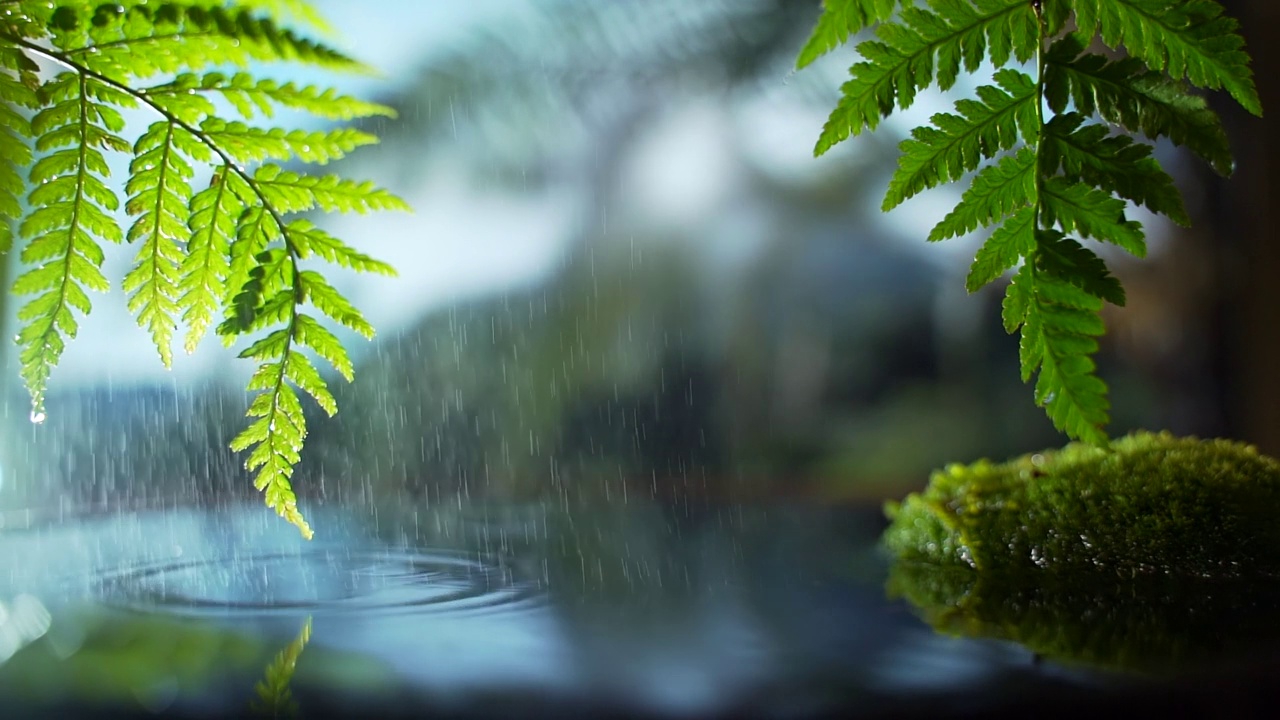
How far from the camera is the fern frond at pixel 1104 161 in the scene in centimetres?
33

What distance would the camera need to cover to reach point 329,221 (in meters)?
1.32

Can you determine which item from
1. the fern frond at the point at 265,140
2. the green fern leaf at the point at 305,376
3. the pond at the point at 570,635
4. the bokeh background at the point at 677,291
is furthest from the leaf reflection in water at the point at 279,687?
the bokeh background at the point at 677,291

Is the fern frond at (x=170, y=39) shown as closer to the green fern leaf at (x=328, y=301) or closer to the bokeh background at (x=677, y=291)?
the green fern leaf at (x=328, y=301)

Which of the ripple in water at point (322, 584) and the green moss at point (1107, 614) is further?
the ripple in water at point (322, 584)

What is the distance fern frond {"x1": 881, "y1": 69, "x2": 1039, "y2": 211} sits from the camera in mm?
357

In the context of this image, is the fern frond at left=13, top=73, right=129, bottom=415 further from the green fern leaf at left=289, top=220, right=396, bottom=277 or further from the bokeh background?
the bokeh background

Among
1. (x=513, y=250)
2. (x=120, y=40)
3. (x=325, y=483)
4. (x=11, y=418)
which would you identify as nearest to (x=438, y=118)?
(x=513, y=250)

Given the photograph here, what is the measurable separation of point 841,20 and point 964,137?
0.32ft

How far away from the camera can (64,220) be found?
350mm

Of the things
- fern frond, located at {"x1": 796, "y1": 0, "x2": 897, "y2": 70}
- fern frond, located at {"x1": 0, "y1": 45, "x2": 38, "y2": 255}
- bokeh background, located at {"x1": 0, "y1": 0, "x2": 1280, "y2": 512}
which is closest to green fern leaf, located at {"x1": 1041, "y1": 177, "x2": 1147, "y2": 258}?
fern frond, located at {"x1": 796, "y1": 0, "x2": 897, "y2": 70}

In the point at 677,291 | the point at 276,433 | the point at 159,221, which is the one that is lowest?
the point at 276,433

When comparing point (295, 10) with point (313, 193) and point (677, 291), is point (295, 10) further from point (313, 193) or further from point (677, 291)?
point (677, 291)

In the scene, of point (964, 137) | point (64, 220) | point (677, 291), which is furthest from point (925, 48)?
point (677, 291)

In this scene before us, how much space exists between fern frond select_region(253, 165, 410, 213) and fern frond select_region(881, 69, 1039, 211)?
23 cm
